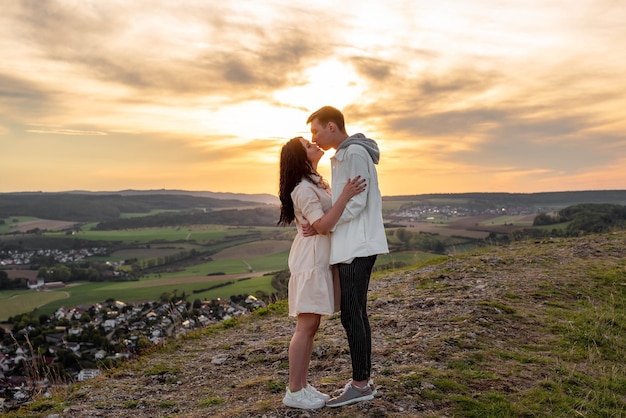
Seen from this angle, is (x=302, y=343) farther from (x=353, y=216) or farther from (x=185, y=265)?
(x=185, y=265)

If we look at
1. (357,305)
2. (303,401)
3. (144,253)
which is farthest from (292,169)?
(144,253)

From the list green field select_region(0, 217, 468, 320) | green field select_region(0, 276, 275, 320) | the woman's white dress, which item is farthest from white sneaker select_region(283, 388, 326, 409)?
Answer: green field select_region(0, 276, 275, 320)

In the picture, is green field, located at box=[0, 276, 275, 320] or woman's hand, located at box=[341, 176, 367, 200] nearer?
woman's hand, located at box=[341, 176, 367, 200]

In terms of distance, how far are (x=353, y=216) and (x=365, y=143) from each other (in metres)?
0.69

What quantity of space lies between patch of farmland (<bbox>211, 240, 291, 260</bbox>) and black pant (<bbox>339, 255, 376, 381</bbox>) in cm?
5778

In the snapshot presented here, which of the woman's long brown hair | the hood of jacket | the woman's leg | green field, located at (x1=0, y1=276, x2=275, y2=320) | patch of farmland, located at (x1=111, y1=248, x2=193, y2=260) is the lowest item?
green field, located at (x1=0, y1=276, x2=275, y2=320)

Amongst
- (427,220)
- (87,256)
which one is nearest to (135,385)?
(427,220)

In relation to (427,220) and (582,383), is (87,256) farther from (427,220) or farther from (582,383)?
(582,383)

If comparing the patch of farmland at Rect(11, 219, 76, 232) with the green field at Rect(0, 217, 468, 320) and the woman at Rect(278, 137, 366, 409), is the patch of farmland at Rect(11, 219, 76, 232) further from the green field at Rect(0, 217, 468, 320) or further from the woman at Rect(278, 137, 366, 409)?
the woman at Rect(278, 137, 366, 409)

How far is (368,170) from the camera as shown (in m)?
4.27

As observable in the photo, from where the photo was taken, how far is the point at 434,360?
20.3ft

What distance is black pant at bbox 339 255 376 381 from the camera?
14.2 ft

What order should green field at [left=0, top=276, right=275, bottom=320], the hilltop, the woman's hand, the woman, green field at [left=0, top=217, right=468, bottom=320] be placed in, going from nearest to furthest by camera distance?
the woman's hand
the woman
the hilltop
green field at [left=0, top=276, right=275, bottom=320]
green field at [left=0, top=217, right=468, bottom=320]

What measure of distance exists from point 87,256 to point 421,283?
247ft
